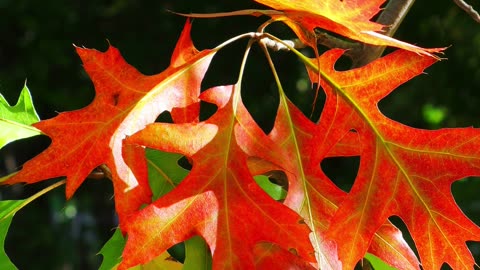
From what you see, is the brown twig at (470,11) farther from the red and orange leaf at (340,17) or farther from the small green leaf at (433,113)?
the small green leaf at (433,113)

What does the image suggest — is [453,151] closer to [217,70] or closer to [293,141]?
[293,141]

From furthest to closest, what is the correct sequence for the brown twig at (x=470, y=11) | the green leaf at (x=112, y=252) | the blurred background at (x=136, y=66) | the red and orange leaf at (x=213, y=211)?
the blurred background at (x=136, y=66)
the brown twig at (x=470, y=11)
the green leaf at (x=112, y=252)
the red and orange leaf at (x=213, y=211)

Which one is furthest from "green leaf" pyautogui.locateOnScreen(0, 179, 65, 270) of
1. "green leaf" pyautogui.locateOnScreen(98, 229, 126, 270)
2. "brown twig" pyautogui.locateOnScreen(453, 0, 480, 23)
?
"brown twig" pyautogui.locateOnScreen(453, 0, 480, 23)

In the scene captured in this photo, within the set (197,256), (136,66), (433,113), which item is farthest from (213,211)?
(433,113)

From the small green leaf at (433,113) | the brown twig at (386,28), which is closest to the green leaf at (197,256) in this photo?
the brown twig at (386,28)

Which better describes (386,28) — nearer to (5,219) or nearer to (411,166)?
(411,166)

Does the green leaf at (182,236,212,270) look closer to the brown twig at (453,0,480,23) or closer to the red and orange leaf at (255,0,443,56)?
the red and orange leaf at (255,0,443,56)
